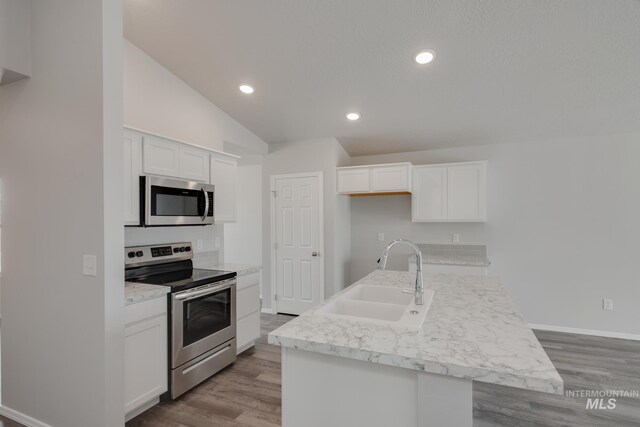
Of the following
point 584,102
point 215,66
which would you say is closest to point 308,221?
point 215,66

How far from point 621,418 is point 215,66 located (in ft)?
14.1

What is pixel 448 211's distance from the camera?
4133 mm

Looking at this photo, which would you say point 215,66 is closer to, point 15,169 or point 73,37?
point 73,37

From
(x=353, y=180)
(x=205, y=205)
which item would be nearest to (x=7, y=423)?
(x=205, y=205)

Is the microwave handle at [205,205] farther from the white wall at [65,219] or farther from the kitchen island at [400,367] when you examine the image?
the kitchen island at [400,367]

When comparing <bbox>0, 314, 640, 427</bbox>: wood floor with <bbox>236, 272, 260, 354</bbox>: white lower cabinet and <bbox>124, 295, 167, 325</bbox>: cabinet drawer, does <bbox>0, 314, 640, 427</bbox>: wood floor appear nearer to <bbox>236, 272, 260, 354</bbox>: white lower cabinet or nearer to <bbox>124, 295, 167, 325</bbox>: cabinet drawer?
<bbox>236, 272, 260, 354</bbox>: white lower cabinet

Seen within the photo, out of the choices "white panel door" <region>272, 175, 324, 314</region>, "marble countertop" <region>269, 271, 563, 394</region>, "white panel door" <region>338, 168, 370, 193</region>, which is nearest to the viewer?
"marble countertop" <region>269, 271, 563, 394</region>

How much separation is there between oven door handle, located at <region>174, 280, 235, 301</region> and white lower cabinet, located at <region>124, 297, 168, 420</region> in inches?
4.3

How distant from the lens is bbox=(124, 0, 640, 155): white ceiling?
2.31 meters

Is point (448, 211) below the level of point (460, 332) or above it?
above

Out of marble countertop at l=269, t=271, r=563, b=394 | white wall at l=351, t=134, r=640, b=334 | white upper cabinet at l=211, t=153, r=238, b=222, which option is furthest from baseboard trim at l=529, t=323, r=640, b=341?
white upper cabinet at l=211, t=153, r=238, b=222

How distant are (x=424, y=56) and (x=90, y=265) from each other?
2882 mm

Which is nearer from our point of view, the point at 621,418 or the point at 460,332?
the point at 460,332

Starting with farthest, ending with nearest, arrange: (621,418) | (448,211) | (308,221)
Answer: (308,221) → (448,211) → (621,418)
